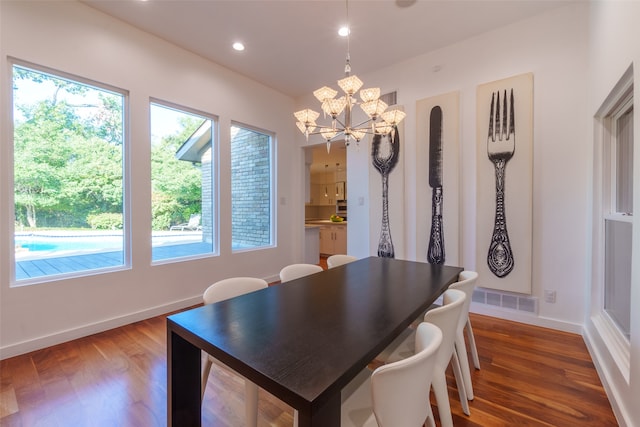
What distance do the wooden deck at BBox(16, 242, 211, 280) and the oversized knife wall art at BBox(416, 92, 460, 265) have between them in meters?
3.26

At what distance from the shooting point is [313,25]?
2.93 m

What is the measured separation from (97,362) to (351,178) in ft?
11.6

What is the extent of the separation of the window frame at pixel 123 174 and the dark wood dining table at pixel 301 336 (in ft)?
6.87

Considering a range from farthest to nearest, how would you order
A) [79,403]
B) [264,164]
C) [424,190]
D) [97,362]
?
[264,164] < [424,190] < [97,362] < [79,403]

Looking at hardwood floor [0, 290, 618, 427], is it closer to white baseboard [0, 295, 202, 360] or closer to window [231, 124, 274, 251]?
white baseboard [0, 295, 202, 360]

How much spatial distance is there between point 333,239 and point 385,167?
330cm

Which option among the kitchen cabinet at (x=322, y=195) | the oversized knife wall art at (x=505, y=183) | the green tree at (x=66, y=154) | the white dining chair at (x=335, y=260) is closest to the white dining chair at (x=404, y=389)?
the white dining chair at (x=335, y=260)

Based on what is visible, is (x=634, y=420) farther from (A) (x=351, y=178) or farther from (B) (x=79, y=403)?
(A) (x=351, y=178)

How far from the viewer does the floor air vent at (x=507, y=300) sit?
2878 millimetres

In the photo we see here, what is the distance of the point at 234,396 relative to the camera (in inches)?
71.0

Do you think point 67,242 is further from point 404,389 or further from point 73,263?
point 404,389

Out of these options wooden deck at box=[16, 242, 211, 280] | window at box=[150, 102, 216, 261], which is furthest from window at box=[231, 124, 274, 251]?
wooden deck at box=[16, 242, 211, 280]

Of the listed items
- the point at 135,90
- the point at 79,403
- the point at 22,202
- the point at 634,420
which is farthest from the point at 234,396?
the point at 135,90

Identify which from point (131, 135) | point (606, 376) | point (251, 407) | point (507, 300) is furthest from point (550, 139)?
point (131, 135)
